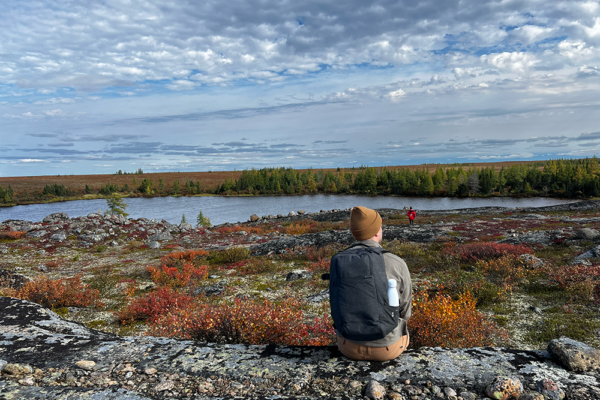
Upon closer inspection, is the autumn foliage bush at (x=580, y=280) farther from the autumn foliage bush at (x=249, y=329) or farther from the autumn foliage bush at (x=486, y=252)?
the autumn foliage bush at (x=249, y=329)

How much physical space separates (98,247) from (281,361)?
83.8 ft

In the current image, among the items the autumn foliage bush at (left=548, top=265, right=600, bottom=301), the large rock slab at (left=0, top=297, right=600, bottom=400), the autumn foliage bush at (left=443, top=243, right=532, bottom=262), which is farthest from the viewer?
the autumn foliage bush at (left=443, top=243, right=532, bottom=262)

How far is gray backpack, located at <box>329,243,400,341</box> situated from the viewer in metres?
3.77

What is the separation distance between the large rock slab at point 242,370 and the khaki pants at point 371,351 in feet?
0.31

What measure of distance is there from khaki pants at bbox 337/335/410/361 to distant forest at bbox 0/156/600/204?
286 feet

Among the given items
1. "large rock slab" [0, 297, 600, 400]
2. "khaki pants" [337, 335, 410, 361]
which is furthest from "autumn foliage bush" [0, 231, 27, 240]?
"khaki pants" [337, 335, 410, 361]

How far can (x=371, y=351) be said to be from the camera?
420 centimetres

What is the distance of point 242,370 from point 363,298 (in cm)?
202

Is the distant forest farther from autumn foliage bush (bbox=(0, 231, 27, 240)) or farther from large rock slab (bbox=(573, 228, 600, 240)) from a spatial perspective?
large rock slab (bbox=(573, 228, 600, 240))

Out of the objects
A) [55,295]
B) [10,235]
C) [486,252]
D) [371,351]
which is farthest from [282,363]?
[10,235]

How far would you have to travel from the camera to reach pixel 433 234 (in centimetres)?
2402

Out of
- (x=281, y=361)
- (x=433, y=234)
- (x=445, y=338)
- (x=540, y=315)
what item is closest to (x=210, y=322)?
(x=281, y=361)

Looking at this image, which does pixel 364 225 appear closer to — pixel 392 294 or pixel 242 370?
pixel 392 294

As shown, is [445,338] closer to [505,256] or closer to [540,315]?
[540,315]
